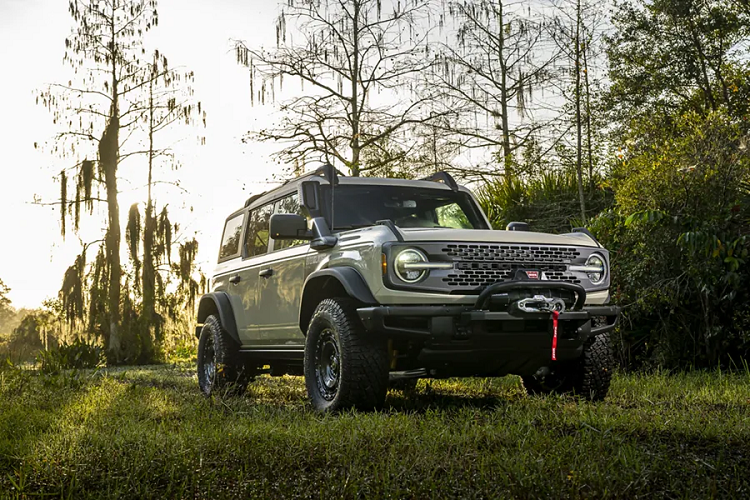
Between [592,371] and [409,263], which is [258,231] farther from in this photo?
[592,371]

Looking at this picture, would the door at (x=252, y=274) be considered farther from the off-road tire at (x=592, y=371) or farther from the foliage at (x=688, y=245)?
the foliage at (x=688, y=245)

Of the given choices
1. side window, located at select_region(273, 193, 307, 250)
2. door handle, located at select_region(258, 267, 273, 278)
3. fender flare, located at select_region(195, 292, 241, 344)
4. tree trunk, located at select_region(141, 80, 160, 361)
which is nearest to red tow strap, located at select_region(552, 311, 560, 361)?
side window, located at select_region(273, 193, 307, 250)

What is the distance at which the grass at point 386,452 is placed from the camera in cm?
373

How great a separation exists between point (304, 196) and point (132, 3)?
57.0 feet

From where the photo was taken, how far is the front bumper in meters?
5.62

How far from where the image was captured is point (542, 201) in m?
13.3

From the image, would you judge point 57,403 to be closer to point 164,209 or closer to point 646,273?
point 646,273

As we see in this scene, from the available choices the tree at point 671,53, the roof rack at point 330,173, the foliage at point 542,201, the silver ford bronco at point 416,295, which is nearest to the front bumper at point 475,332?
the silver ford bronco at point 416,295

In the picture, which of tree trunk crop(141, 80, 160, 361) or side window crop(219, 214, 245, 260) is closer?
side window crop(219, 214, 245, 260)

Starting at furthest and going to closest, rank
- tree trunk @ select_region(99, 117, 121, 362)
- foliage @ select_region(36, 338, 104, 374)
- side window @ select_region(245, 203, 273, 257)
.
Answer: tree trunk @ select_region(99, 117, 121, 362), foliage @ select_region(36, 338, 104, 374), side window @ select_region(245, 203, 273, 257)

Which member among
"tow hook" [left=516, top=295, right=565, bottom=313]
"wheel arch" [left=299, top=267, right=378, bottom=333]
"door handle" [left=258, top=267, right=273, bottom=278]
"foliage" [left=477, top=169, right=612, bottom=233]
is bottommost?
"tow hook" [left=516, top=295, right=565, bottom=313]

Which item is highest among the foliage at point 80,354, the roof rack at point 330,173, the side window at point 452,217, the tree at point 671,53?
the tree at point 671,53

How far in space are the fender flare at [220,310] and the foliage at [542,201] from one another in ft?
17.4

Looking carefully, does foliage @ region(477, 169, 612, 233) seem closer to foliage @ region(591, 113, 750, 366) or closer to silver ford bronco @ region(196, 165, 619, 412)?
foliage @ region(591, 113, 750, 366)
